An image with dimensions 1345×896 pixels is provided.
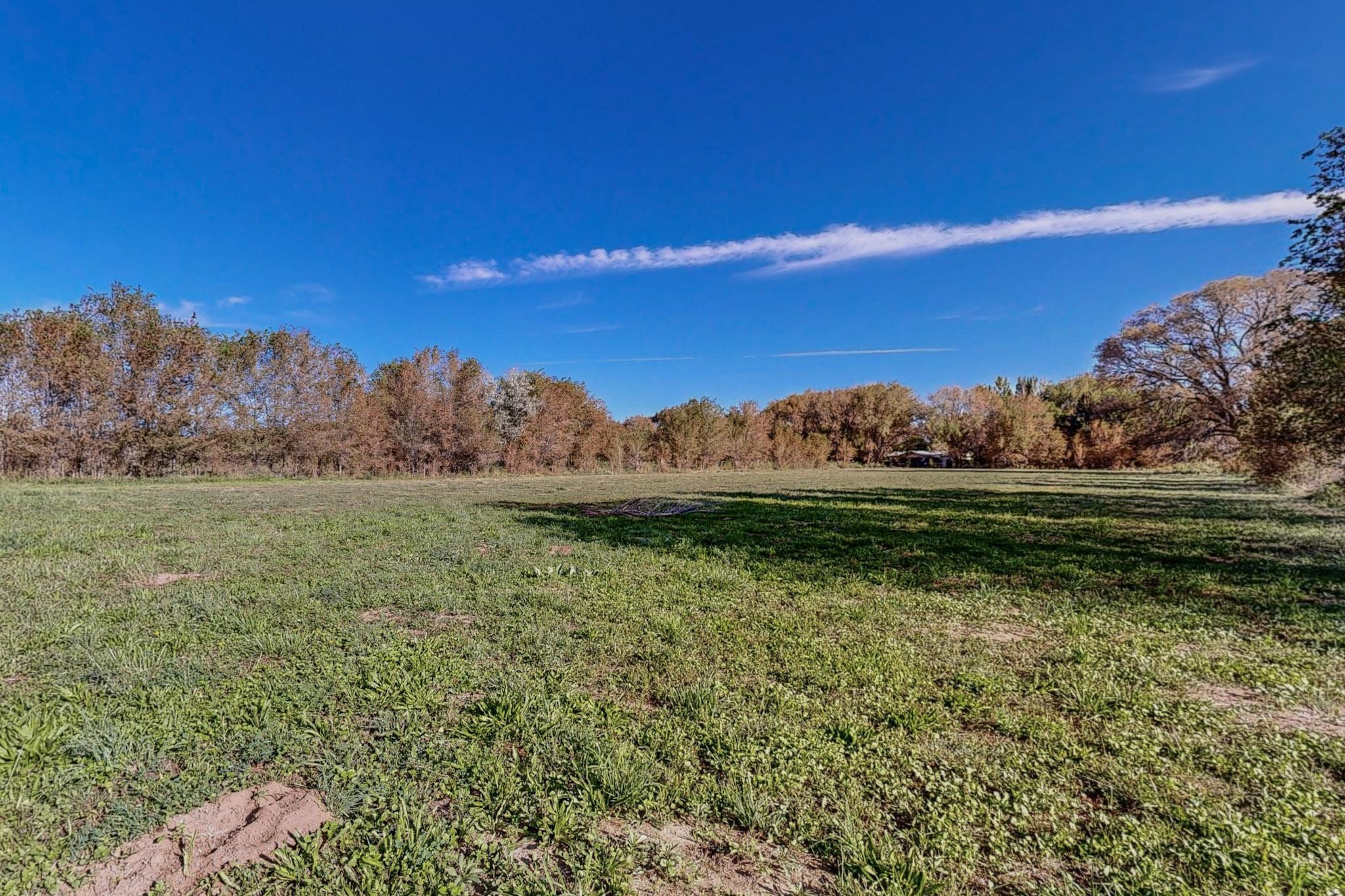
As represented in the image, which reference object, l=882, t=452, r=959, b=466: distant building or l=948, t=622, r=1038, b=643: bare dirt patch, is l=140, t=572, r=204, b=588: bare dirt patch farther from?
l=882, t=452, r=959, b=466: distant building

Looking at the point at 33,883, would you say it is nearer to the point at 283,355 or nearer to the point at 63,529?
the point at 63,529

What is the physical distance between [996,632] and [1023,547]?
4.98 m

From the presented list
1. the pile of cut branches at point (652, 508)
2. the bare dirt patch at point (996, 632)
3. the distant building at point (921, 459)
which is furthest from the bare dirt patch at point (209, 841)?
the distant building at point (921, 459)

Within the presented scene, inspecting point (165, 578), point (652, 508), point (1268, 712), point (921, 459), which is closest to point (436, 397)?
point (652, 508)

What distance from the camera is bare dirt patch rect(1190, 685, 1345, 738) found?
9.20 feet

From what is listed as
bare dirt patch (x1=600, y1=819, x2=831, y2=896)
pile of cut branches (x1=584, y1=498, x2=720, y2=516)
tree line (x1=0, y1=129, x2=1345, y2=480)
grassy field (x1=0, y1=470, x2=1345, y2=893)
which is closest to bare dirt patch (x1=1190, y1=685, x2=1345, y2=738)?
grassy field (x1=0, y1=470, x2=1345, y2=893)

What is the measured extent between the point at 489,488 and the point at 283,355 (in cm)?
1706

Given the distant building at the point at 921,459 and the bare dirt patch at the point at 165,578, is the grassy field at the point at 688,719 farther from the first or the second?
the distant building at the point at 921,459

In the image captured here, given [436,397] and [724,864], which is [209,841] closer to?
[724,864]

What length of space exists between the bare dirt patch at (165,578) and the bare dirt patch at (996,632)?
8.32 meters

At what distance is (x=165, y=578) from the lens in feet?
18.8

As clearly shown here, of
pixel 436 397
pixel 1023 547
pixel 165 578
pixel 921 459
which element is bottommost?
pixel 1023 547

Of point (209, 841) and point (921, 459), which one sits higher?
point (921, 459)

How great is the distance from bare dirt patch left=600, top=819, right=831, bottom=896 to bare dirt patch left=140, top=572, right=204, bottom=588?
639 centimetres
